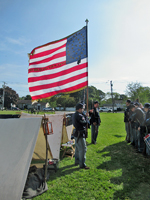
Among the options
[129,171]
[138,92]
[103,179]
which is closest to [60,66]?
[103,179]

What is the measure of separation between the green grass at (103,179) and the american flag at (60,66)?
2765 millimetres

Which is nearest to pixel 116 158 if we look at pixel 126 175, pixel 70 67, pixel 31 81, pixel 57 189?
pixel 126 175

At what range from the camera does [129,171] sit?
180 inches

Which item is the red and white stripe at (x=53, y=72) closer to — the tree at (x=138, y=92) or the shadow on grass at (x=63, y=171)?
the shadow on grass at (x=63, y=171)

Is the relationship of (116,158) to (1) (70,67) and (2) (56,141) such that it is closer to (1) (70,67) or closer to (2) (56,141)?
(2) (56,141)

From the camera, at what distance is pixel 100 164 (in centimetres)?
511

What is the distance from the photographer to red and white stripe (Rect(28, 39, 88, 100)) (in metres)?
5.69

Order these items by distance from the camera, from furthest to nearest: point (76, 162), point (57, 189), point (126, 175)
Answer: point (76, 162), point (126, 175), point (57, 189)

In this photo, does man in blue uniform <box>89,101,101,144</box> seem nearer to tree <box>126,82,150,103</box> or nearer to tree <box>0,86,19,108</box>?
tree <box>126,82,150,103</box>

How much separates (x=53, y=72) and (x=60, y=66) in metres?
0.38

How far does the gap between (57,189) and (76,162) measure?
1565 millimetres

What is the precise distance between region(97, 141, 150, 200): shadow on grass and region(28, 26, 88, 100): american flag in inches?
118

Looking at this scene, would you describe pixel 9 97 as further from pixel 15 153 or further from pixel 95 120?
pixel 15 153

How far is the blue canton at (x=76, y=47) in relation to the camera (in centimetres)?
595
